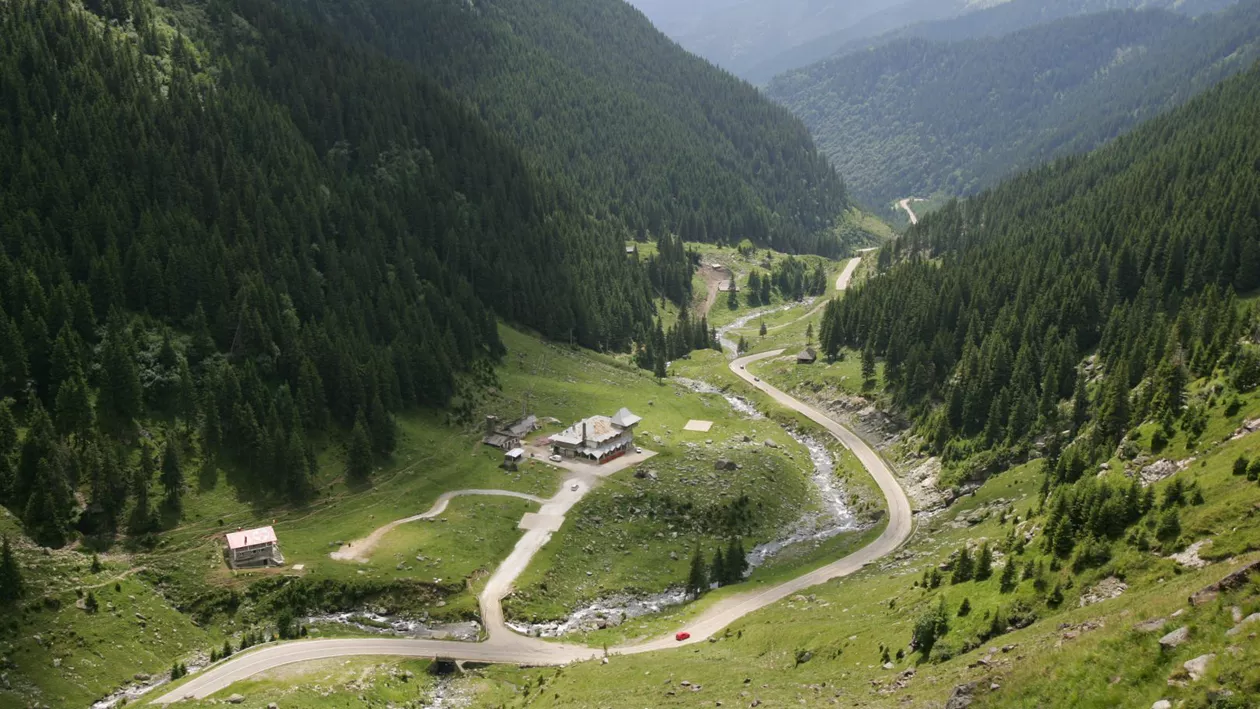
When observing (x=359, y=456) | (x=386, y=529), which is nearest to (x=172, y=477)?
(x=359, y=456)

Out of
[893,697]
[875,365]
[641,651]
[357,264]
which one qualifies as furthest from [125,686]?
[875,365]

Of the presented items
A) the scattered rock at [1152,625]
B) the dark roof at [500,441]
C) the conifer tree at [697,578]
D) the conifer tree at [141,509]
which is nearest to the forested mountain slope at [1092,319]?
the conifer tree at [697,578]

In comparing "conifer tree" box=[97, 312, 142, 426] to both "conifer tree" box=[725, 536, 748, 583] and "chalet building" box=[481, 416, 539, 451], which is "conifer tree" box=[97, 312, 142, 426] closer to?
"chalet building" box=[481, 416, 539, 451]

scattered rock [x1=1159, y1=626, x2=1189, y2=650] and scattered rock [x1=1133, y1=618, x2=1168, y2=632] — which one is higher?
scattered rock [x1=1159, y1=626, x2=1189, y2=650]

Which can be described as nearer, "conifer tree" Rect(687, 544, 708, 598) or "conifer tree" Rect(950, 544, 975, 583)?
"conifer tree" Rect(950, 544, 975, 583)

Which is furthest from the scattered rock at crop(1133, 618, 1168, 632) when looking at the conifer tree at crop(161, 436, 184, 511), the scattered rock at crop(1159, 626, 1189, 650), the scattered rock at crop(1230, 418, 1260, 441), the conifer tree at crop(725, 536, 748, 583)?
the conifer tree at crop(161, 436, 184, 511)

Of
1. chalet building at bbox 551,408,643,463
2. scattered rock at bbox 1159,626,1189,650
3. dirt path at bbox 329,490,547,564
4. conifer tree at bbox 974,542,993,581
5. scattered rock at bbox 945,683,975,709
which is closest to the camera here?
scattered rock at bbox 1159,626,1189,650
